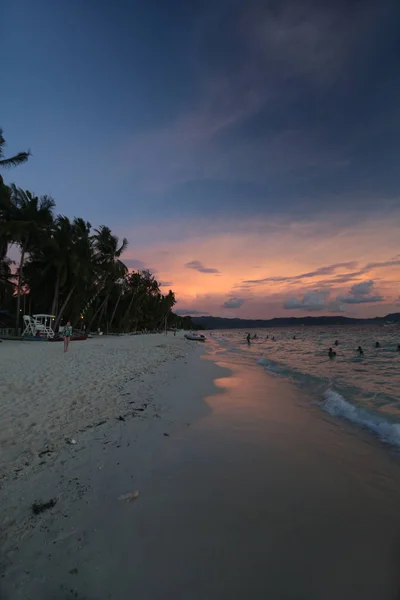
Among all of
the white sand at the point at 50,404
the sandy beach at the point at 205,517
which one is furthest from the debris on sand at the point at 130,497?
the white sand at the point at 50,404

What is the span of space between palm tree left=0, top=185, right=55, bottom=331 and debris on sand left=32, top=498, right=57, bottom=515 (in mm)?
28007

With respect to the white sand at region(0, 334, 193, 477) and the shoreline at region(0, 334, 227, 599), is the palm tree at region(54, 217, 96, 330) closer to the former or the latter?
the white sand at region(0, 334, 193, 477)

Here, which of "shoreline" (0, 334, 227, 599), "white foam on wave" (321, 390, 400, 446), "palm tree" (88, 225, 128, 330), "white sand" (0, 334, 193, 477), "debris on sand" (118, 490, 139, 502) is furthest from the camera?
"palm tree" (88, 225, 128, 330)

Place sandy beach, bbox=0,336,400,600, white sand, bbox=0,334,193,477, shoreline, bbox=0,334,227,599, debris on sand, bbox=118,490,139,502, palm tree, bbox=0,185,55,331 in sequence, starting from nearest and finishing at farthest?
sandy beach, bbox=0,336,400,600 → shoreline, bbox=0,334,227,599 → debris on sand, bbox=118,490,139,502 → white sand, bbox=0,334,193,477 → palm tree, bbox=0,185,55,331

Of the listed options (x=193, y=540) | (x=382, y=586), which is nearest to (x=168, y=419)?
(x=193, y=540)

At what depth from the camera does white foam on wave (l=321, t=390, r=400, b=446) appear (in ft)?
18.9

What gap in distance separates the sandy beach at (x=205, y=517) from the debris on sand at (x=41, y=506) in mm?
57

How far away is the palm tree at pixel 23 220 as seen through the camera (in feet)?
86.4

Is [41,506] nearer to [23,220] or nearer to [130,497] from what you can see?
[130,497]

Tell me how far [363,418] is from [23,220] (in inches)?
1324

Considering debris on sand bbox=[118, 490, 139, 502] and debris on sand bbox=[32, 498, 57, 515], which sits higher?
debris on sand bbox=[32, 498, 57, 515]

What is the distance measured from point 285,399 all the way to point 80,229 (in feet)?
129

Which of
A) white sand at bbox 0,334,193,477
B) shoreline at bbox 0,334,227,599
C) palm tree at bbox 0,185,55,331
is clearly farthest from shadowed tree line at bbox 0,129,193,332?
shoreline at bbox 0,334,227,599

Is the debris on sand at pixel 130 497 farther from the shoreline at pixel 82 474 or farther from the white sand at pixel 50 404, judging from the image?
the white sand at pixel 50 404
